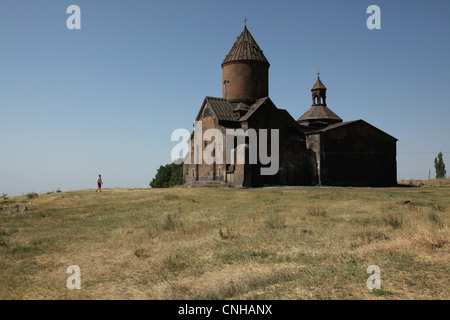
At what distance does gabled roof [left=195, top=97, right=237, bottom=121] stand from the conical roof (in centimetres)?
369

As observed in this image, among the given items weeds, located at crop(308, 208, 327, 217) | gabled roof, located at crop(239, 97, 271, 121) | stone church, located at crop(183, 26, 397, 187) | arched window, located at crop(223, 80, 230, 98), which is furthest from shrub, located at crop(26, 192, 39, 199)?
weeds, located at crop(308, 208, 327, 217)

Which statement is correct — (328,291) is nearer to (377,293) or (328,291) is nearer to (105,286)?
(377,293)

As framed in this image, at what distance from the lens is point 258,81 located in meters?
30.9

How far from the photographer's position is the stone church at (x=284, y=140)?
28.3 metres

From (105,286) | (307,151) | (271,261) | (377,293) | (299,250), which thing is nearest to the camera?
(377,293)

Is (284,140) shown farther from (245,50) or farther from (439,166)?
(439,166)

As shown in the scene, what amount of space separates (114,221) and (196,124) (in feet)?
61.3

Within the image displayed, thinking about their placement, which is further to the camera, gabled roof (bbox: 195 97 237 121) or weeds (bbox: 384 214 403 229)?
gabled roof (bbox: 195 97 237 121)

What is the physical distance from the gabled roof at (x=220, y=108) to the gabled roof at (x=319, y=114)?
1017 centimetres

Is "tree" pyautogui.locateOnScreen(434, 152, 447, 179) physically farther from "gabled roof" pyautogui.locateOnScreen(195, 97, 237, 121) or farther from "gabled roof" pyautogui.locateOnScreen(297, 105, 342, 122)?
"gabled roof" pyautogui.locateOnScreen(195, 97, 237, 121)

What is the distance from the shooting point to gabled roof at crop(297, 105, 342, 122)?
3653 centimetres

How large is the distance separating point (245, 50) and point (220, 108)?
18.8ft
